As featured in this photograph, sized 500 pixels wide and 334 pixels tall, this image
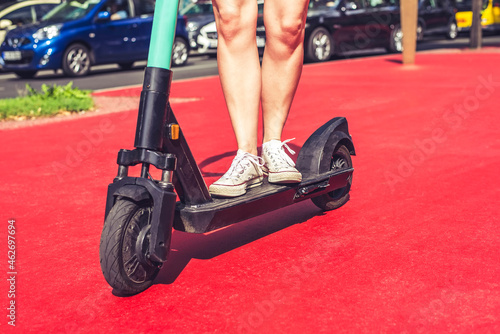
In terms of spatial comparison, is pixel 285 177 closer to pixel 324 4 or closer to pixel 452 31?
pixel 324 4

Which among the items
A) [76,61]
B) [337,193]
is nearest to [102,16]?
[76,61]

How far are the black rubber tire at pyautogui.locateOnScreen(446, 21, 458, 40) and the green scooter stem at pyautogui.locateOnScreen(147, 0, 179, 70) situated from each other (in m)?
20.4

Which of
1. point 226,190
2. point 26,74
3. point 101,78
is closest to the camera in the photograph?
point 226,190

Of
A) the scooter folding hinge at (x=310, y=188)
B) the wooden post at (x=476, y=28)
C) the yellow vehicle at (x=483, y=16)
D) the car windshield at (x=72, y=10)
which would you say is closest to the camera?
the scooter folding hinge at (x=310, y=188)

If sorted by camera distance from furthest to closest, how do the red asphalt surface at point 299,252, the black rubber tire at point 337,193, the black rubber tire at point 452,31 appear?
the black rubber tire at point 452,31 → the black rubber tire at point 337,193 → the red asphalt surface at point 299,252

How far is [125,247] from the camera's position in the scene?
2.67m

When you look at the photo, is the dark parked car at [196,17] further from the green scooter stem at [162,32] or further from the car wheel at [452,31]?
the green scooter stem at [162,32]

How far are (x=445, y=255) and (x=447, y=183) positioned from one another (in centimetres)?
138

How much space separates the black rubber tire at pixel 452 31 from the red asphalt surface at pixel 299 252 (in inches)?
654

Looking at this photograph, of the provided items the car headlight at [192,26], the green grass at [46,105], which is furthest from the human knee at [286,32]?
the car headlight at [192,26]

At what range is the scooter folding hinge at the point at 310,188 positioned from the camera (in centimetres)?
349

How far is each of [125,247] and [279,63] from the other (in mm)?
1443

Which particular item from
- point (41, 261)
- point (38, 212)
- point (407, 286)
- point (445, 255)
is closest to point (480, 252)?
point (445, 255)

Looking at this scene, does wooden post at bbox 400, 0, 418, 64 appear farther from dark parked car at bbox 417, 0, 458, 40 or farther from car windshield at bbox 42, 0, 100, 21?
dark parked car at bbox 417, 0, 458, 40
